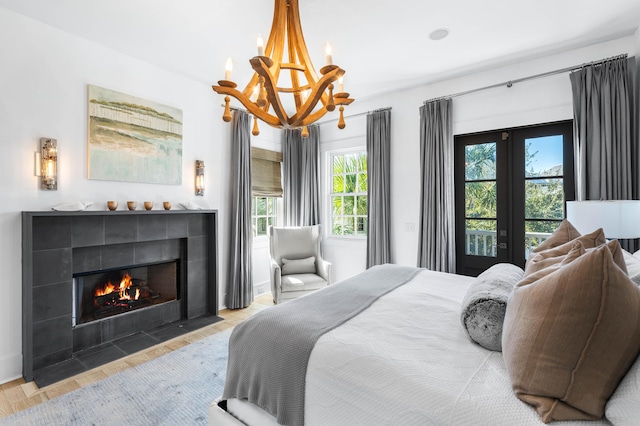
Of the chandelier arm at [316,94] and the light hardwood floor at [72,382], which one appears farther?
the light hardwood floor at [72,382]

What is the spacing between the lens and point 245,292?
4.12m

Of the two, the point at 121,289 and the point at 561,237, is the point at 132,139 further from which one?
the point at 561,237

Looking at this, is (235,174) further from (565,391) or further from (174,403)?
(565,391)

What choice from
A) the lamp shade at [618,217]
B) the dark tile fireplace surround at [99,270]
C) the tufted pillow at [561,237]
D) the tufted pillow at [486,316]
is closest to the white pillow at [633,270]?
the tufted pillow at [561,237]

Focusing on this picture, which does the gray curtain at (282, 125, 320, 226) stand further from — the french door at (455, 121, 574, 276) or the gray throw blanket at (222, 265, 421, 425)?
the gray throw blanket at (222, 265, 421, 425)

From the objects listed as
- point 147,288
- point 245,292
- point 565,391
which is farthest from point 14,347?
point 565,391

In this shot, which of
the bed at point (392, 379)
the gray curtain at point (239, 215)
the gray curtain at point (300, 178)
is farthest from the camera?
the gray curtain at point (300, 178)

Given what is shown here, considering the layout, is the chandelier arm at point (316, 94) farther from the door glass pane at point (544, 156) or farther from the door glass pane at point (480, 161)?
the door glass pane at point (544, 156)

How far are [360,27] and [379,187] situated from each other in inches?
79.1

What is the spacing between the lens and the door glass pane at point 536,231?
3.25 meters

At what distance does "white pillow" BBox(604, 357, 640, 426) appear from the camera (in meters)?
0.77

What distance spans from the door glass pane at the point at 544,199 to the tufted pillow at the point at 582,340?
2831mm

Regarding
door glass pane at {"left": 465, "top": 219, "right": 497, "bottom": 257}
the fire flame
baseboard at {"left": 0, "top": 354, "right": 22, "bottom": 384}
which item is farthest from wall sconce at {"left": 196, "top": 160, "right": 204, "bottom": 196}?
door glass pane at {"left": 465, "top": 219, "right": 497, "bottom": 257}

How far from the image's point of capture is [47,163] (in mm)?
2588
